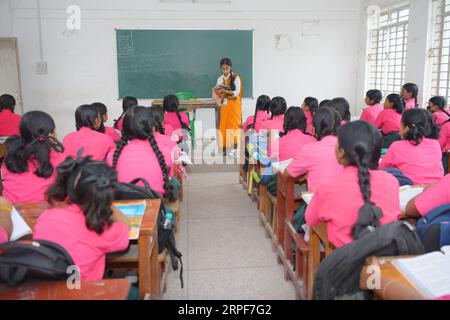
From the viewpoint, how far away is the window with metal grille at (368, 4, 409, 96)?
6.45 metres

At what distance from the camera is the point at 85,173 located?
156cm

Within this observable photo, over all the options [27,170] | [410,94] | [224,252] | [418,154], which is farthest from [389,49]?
[27,170]

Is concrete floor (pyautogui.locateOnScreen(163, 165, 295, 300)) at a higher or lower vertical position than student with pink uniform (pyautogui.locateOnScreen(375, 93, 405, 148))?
lower

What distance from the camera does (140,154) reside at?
254 cm

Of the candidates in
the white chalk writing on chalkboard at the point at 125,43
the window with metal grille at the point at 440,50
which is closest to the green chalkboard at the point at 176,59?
the white chalk writing on chalkboard at the point at 125,43

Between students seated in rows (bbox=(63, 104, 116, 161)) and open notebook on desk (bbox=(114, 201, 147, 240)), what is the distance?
1221 millimetres

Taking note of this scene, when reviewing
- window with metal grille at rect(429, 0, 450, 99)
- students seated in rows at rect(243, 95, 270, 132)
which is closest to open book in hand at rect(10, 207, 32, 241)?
students seated in rows at rect(243, 95, 270, 132)

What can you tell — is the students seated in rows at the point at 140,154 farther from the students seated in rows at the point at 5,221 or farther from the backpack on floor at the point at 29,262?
the backpack on floor at the point at 29,262

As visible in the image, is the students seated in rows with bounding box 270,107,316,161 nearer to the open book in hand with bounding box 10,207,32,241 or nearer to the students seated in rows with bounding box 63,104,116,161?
the students seated in rows with bounding box 63,104,116,161

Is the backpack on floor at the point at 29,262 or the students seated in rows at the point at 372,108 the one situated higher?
the students seated in rows at the point at 372,108

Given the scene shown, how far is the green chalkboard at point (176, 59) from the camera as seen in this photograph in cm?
735

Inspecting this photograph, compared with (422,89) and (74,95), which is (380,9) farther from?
(74,95)

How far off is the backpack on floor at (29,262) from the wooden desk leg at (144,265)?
18.6 inches

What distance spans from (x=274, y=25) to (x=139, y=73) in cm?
244
